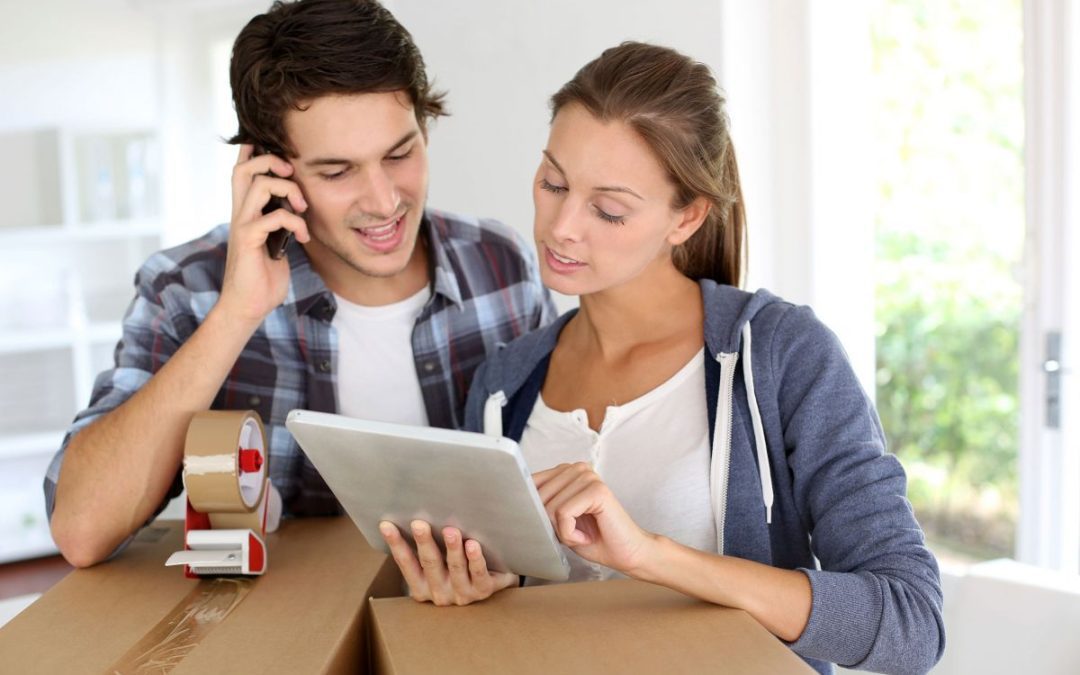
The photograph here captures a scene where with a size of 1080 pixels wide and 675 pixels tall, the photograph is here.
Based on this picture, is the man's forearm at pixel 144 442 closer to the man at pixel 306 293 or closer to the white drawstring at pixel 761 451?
the man at pixel 306 293

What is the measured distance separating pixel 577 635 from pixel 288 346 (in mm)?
945

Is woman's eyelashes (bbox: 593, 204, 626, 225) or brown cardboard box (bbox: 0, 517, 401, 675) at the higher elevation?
woman's eyelashes (bbox: 593, 204, 626, 225)

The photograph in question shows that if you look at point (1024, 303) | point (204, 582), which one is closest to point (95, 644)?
point (204, 582)

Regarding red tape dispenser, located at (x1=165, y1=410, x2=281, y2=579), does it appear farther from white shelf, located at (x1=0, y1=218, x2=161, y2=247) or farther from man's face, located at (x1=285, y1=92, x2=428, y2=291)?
white shelf, located at (x1=0, y1=218, x2=161, y2=247)

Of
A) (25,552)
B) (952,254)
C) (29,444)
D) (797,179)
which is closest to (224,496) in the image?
(797,179)

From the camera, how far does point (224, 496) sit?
1.44m

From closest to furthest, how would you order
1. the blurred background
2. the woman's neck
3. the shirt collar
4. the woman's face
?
1. the woman's face
2. the woman's neck
3. the shirt collar
4. the blurred background

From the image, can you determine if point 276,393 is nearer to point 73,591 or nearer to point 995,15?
point 73,591

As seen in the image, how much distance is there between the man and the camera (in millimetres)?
1658

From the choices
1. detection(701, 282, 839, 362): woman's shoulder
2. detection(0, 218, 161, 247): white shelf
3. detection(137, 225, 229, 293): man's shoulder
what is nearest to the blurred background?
detection(0, 218, 161, 247): white shelf

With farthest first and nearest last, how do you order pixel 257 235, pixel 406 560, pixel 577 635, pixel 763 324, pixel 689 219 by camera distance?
pixel 257 235 < pixel 689 219 < pixel 763 324 < pixel 406 560 < pixel 577 635

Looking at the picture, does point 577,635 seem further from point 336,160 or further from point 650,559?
point 336,160

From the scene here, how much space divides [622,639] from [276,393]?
3.15 ft

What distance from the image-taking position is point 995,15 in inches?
152
